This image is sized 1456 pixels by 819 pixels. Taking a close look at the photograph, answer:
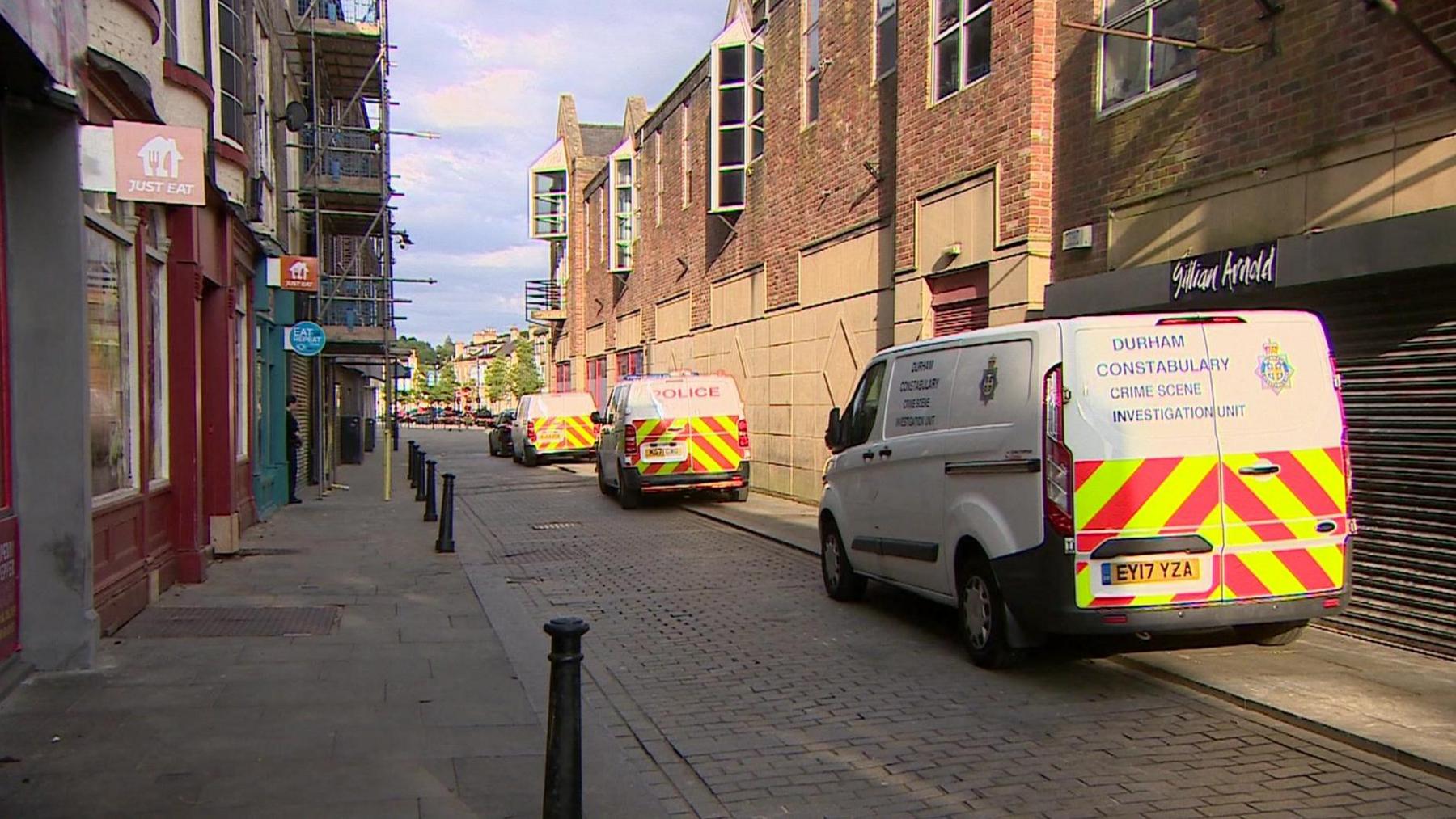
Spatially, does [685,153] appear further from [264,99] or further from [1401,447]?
[1401,447]

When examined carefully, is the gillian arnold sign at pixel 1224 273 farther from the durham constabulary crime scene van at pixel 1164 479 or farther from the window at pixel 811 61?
the window at pixel 811 61

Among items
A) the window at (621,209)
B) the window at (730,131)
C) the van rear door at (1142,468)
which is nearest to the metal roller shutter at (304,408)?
the window at (730,131)

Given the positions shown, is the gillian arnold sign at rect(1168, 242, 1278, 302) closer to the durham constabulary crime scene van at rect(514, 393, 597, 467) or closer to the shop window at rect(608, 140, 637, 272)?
the durham constabulary crime scene van at rect(514, 393, 597, 467)

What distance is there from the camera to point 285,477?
58.0ft

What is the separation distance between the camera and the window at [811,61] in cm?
1752

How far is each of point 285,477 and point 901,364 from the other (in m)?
12.7

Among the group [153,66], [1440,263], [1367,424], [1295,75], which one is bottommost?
[1367,424]

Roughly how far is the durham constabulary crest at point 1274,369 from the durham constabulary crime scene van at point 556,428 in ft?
75.8

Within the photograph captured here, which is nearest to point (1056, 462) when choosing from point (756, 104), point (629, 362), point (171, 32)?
point (171, 32)

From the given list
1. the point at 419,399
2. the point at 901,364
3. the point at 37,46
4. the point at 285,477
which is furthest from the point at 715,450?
the point at 419,399

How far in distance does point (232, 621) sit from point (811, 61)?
1305 cm

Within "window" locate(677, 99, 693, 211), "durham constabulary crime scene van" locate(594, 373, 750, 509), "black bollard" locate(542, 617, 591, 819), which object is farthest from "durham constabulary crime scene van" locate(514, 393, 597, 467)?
"black bollard" locate(542, 617, 591, 819)

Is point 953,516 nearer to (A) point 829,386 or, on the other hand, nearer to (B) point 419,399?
(A) point 829,386

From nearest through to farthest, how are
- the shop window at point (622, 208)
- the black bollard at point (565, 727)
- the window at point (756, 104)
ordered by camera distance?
the black bollard at point (565, 727), the window at point (756, 104), the shop window at point (622, 208)
